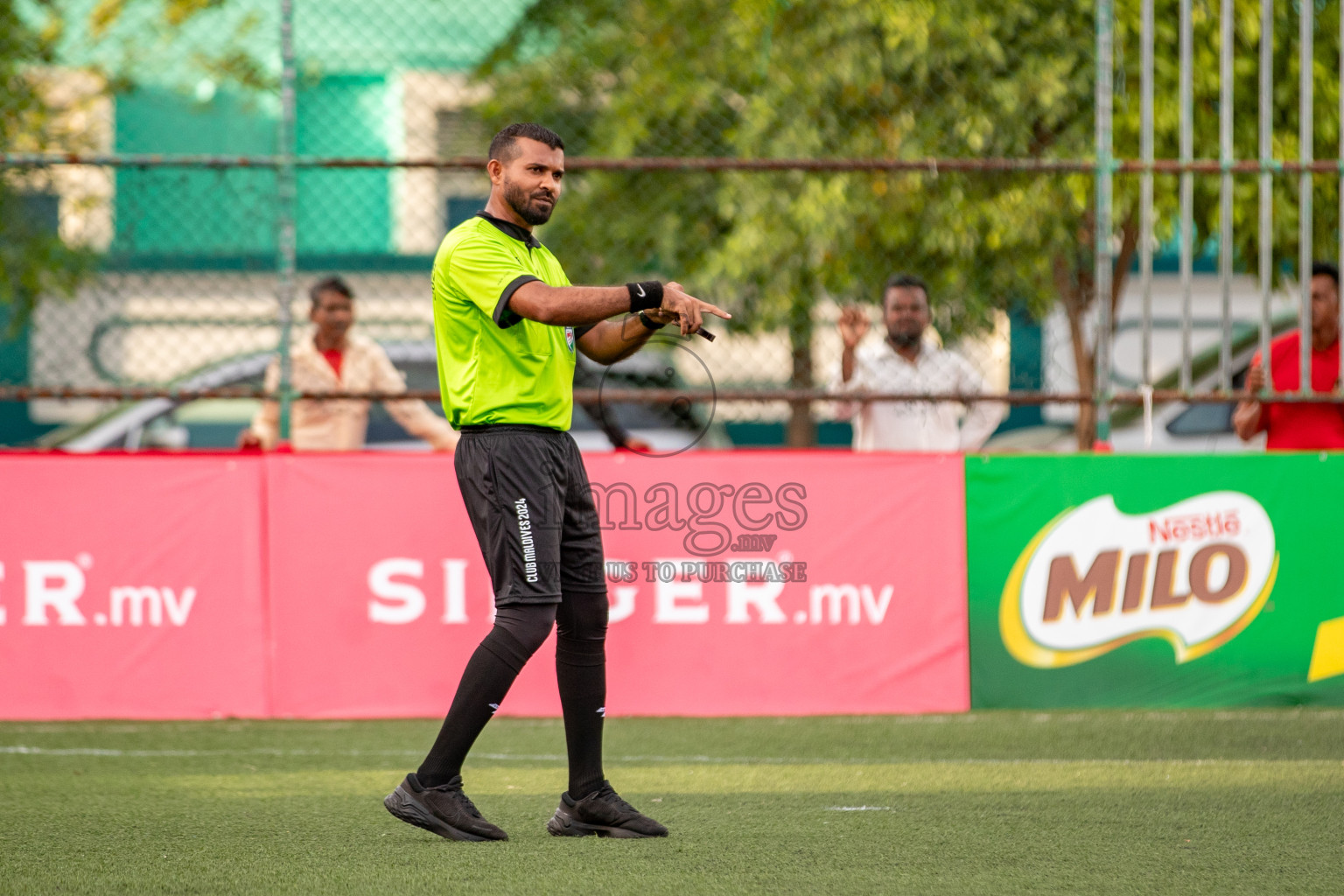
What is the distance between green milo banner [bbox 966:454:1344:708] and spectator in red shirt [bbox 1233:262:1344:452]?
44 cm

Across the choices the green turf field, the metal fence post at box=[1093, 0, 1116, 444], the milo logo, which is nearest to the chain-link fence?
the metal fence post at box=[1093, 0, 1116, 444]

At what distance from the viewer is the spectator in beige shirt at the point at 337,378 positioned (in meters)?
7.51

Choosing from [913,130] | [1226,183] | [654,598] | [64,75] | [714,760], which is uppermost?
[64,75]

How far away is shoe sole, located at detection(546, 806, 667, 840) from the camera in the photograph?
14.1 ft

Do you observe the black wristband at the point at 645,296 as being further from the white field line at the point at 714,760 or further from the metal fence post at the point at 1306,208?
the metal fence post at the point at 1306,208

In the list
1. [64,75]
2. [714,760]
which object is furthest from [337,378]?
[64,75]

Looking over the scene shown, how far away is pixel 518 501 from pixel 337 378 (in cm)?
343

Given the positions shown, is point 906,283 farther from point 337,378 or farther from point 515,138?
point 515,138

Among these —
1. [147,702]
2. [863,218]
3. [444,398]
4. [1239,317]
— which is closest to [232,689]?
[147,702]

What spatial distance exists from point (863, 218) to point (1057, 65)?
5.11 feet

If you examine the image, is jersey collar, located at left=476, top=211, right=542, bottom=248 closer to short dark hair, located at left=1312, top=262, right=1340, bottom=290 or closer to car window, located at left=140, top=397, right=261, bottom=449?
short dark hair, located at left=1312, top=262, right=1340, bottom=290

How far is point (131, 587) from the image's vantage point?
262 inches

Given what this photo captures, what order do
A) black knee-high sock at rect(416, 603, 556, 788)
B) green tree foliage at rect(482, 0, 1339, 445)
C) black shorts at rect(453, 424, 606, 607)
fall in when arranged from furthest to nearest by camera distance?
green tree foliage at rect(482, 0, 1339, 445)
black shorts at rect(453, 424, 606, 607)
black knee-high sock at rect(416, 603, 556, 788)

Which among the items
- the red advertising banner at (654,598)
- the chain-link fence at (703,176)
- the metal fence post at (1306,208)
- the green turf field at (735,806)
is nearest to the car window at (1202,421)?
the chain-link fence at (703,176)
